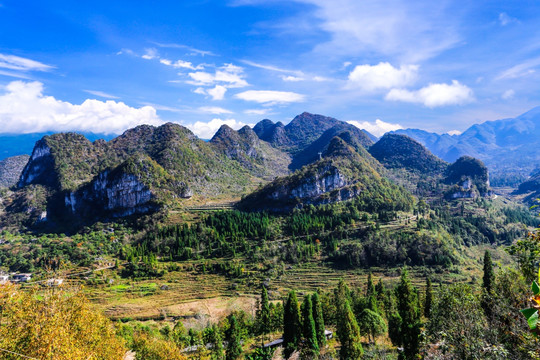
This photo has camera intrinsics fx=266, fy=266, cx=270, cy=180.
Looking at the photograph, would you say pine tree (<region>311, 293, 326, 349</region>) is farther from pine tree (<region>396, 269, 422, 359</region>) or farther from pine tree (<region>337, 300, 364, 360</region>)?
pine tree (<region>396, 269, 422, 359</region>)

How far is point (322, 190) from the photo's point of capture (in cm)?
16300

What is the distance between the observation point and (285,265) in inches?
3639

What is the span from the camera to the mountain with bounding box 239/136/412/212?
15300 centimetres

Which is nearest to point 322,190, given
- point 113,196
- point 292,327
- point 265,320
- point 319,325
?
point 265,320

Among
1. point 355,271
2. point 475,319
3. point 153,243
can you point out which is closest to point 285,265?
point 355,271

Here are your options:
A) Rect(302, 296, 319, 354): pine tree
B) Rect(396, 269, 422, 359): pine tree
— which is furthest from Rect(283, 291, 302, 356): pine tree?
Rect(396, 269, 422, 359): pine tree

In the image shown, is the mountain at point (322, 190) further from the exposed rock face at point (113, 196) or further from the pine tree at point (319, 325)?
the pine tree at point (319, 325)

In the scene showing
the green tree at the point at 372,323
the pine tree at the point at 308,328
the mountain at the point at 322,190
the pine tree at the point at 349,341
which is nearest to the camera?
the pine tree at the point at 349,341

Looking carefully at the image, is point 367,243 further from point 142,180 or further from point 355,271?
point 142,180

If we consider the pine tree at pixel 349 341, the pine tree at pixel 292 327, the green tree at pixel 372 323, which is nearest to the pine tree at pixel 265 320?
the pine tree at pixel 292 327

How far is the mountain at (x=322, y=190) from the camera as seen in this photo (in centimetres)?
15300

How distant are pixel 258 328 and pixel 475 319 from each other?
42914mm

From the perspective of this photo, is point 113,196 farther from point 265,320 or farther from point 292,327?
point 292,327

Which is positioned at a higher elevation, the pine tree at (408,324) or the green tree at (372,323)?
the pine tree at (408,324)
